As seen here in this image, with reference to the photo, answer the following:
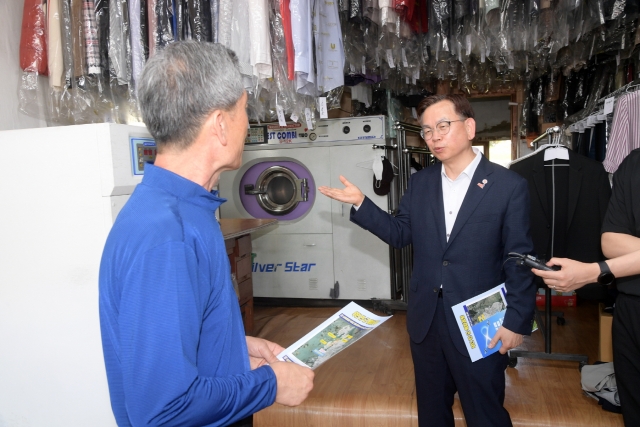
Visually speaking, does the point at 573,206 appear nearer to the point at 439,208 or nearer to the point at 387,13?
the point at 439,208

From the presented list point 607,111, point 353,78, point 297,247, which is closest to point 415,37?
point 353,78

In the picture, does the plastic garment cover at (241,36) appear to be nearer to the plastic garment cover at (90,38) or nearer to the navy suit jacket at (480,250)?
the plastic garment cover at (90,38)

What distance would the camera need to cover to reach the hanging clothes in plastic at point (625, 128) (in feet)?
9.32

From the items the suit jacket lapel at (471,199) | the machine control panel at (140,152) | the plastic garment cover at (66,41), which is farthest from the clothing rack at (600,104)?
the plastic garment cover at (66,41)

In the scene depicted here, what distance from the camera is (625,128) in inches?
115

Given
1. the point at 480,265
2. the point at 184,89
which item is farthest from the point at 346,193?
the point at 184,89

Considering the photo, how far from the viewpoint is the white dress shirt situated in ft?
7.06

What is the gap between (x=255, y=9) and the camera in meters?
2.50

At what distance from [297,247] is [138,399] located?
13.1 ft

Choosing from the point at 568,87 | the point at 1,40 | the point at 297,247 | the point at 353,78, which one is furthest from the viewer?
the point at 568,87

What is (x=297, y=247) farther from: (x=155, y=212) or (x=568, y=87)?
(x=155, y=212)

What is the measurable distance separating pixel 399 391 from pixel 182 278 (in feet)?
7.80

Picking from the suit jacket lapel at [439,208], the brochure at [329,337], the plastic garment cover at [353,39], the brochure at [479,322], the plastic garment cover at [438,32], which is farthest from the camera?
the plastic garment cover at [438,32]

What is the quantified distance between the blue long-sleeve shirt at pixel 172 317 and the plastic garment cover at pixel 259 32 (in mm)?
1573
